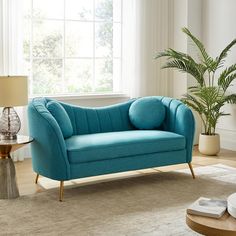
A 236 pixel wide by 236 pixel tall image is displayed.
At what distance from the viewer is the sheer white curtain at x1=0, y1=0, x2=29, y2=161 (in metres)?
5.41

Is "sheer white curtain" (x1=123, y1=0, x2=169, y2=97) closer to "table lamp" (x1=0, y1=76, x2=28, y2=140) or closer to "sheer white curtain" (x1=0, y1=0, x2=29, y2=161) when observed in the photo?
"sheer white curtain" (x1=0, y1=0, x2=29, y2=161)

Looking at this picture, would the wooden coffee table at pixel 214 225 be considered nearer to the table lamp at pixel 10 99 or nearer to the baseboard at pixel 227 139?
the table lamp at pixel 10 99

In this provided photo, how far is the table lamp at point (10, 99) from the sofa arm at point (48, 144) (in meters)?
0.16

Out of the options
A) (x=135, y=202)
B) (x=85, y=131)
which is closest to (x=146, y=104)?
(x=85, y=131)

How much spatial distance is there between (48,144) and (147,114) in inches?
50.3

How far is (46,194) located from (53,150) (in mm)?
455

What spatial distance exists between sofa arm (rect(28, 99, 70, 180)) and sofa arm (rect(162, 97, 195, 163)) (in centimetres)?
133

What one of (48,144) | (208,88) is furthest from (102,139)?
(208,88)

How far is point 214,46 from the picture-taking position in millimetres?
6684

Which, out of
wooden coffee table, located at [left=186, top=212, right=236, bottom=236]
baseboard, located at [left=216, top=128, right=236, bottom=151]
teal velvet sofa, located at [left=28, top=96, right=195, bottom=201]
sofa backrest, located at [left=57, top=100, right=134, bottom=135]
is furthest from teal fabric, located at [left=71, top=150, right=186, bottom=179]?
baseboard, located at [left=216, top=128, right=236, bottom=151]

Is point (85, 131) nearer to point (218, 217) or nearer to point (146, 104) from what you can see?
point (146, 104)

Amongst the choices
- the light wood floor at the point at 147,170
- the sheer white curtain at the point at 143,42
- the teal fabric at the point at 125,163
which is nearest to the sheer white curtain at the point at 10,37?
the light wood floor at the point at 147,170

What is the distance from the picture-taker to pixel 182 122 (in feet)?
15.6

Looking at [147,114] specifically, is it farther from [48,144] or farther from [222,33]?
[222,33]
